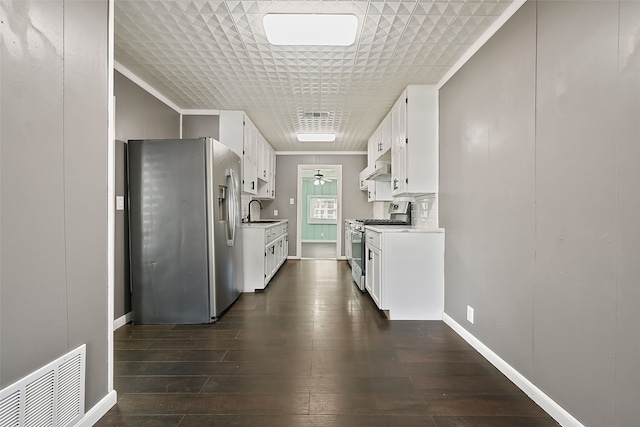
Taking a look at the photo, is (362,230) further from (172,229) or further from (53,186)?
(53,186)

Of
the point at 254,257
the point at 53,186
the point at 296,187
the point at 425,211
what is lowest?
the point at 254,257

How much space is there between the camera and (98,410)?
1.49 meters

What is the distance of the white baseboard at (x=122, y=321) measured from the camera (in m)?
2.68

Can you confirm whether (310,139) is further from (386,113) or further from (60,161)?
(60,161)

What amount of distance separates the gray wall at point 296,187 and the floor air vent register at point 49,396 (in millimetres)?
5315

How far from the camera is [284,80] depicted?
9.99 feet

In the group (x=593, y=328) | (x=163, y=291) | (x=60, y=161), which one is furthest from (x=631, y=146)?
(x=163, y=291)

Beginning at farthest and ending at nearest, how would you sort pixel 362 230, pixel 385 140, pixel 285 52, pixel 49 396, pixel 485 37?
pixel 385 140 < pixel 362 230 < pixel 285 52 < pixel 485 37 < pixel 49 396

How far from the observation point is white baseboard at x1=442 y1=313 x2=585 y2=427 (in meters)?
1.45

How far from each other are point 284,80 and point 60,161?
2228mm

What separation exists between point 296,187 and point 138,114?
3.89 meters

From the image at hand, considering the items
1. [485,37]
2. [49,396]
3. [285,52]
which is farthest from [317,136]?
[49,396]

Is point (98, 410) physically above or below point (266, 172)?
below

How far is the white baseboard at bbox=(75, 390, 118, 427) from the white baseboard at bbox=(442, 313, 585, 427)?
2273 millimetres
